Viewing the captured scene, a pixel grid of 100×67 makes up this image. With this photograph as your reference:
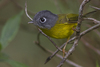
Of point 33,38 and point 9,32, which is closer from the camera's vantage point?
point 9,32

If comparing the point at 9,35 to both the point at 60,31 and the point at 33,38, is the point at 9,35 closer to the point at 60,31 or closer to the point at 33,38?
the point at 60,31

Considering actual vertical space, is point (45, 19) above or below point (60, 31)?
above

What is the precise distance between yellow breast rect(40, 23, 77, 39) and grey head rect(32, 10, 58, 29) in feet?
0.25

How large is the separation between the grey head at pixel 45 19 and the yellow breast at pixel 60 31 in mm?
75

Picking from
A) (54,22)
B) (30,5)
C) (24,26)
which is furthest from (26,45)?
(54,22)

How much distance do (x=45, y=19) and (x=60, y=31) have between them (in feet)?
1.05

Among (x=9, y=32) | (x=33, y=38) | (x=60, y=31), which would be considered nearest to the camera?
(x=60, y=31)

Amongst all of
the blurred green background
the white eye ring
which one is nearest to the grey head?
the white eye ring

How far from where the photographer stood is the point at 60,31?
2.79 meters

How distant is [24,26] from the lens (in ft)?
14.6

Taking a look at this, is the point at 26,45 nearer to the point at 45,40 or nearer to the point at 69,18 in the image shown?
the point at 45,40

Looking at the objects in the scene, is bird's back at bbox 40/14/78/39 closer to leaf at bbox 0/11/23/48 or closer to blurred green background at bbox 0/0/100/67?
blurred green background at bbox 0/0/100/67

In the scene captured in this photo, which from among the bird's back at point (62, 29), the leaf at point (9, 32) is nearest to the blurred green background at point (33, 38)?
the leaf at point (9, 32)

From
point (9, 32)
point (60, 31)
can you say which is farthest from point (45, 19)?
point (9, 32)
